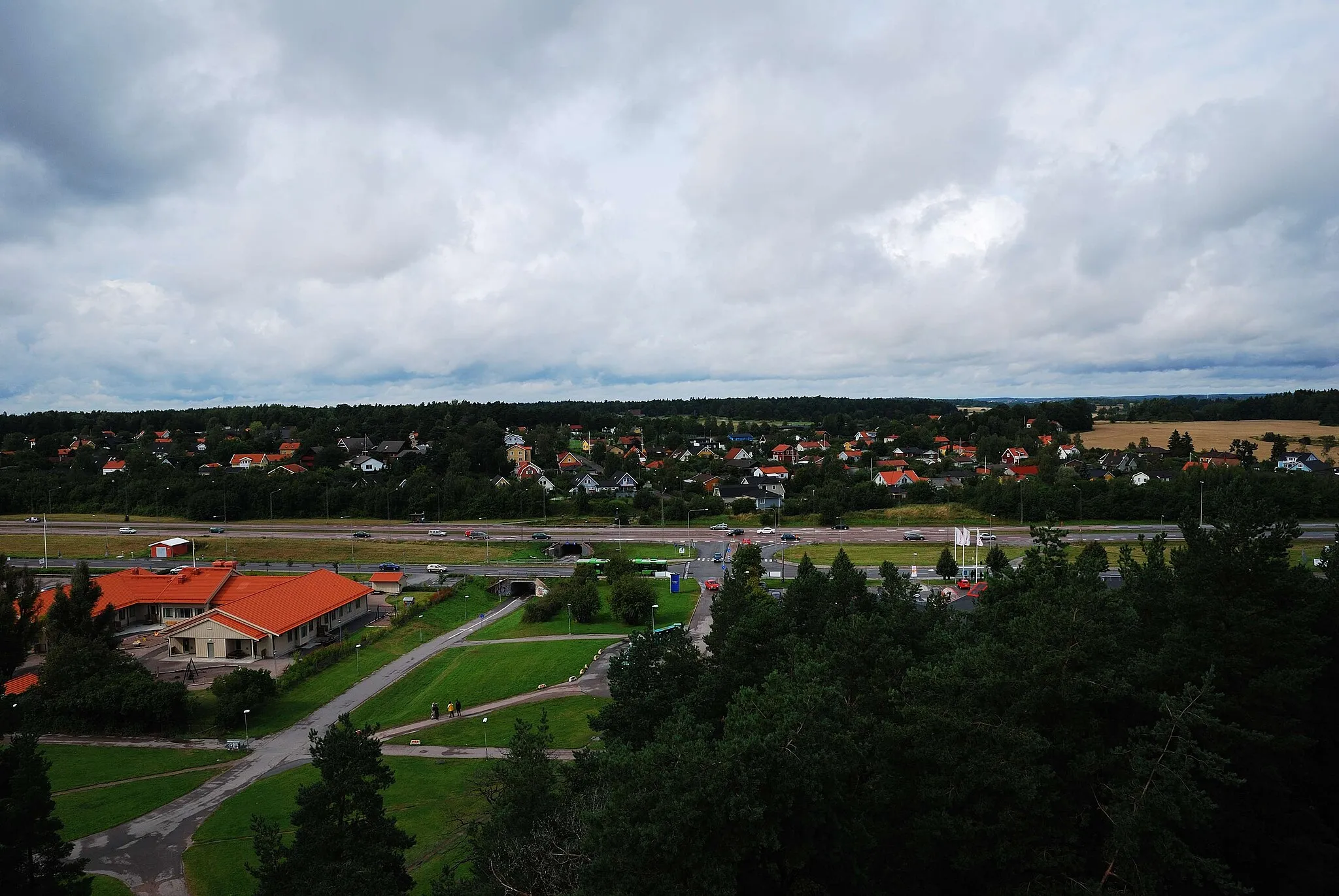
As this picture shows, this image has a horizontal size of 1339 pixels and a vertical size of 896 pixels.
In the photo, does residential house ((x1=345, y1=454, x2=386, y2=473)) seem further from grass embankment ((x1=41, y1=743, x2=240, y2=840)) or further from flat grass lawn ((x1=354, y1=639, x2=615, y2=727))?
grass embankment ((x1=41, y1=743, x2=240, y2=840))

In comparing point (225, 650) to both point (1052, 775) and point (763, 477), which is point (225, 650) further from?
point (763, 477)

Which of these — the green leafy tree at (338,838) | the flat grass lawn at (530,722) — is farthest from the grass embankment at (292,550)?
the green leafy tree at (338,838)

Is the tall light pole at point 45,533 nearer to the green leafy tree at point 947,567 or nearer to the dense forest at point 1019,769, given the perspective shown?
the dense forest at point 1019,769

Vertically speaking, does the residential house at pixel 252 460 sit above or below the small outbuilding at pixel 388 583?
above

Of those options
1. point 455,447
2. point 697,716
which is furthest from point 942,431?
point 697,716

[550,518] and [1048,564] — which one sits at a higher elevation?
[1048,564]

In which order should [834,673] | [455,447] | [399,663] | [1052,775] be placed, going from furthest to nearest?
[455,447] → [399,663] → [834,673] → [1052,775]

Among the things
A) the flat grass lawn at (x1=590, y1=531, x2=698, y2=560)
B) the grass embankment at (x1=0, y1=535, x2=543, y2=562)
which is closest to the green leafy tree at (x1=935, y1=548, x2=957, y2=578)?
the flat grass lawn at (x1=590, y1=531, x2=698, y2=560)
